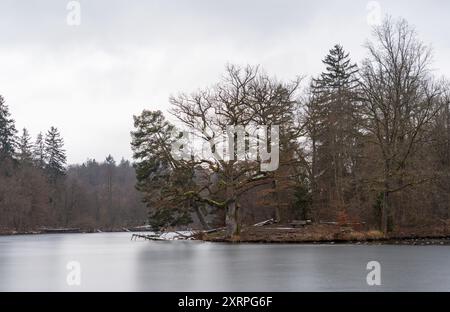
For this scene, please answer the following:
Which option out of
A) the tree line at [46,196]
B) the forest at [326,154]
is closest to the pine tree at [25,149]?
the tree line at [46,196]

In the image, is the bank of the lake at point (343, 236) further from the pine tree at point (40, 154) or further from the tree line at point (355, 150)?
the pine tree at point (40, 154)

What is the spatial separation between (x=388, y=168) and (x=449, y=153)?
669 cm

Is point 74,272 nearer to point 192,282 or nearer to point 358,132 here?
point 192,282

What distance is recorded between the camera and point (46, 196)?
80875 mm

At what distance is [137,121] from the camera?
45625 millimetres

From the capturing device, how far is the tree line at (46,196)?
75.1m

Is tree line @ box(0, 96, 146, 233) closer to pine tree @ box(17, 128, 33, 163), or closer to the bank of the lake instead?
pine tree @ box(17, 128, 33, 163)

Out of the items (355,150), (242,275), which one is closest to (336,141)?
(355,150)

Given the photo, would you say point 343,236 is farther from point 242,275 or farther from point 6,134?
point 6,134

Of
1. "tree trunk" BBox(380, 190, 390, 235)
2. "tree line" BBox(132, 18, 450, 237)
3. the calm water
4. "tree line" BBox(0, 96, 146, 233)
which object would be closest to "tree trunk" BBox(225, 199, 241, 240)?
"tree line" BBox(132, 18, 450, 237)

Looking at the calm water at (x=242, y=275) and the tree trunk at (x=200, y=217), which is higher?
the tree trunk at (x=200, y=217)

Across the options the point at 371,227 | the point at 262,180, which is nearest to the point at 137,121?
the point at 262,180

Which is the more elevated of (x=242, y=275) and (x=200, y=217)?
(x=200, y=217)

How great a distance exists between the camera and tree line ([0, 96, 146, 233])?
75.1 m
